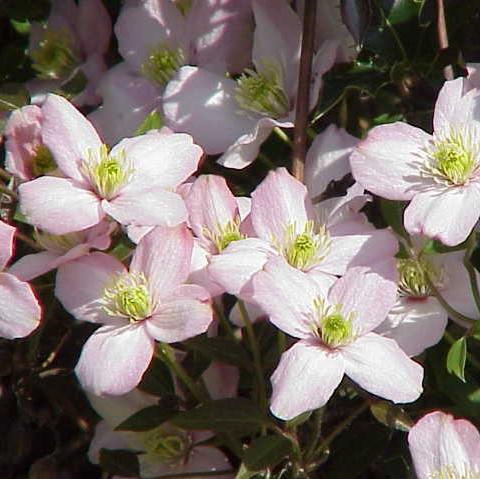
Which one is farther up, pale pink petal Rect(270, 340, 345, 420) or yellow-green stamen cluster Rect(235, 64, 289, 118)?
yellow-green stamen cluster Rect(235, 64, 289, 118)

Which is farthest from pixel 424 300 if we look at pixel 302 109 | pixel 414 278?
pixel 302 109

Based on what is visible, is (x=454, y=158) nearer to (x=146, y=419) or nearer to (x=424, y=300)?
(x=424, y=300)

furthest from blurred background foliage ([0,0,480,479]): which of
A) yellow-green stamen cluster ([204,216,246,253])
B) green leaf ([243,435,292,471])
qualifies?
yellow-green stamen cluster ([204,216,246,253])

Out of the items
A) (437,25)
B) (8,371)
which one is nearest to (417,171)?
(437,25)

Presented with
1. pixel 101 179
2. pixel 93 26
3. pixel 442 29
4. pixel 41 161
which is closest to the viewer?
pixel 101 179

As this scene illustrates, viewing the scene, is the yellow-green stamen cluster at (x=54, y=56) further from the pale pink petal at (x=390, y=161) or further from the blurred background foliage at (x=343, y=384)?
the pale pink petal at (x=390, y=161)

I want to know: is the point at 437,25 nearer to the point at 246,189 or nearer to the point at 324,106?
the point at 324,106

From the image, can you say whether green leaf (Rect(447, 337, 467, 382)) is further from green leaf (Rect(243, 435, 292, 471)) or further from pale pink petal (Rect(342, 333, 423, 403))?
green leaf (Rect(243, 435, 292, 471))
